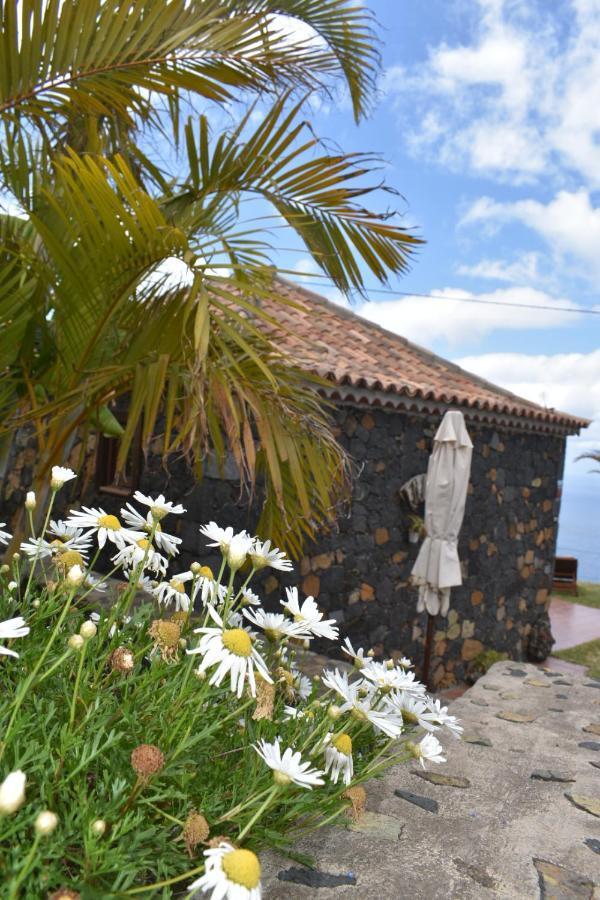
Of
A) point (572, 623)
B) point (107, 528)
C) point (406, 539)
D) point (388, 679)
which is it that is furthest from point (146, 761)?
point (572, 623)

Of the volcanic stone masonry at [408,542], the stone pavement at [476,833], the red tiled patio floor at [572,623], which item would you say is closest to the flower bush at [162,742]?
the stone pavement at [476,833]

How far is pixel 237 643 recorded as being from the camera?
1.57m

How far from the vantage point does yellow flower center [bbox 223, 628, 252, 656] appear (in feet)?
5.12

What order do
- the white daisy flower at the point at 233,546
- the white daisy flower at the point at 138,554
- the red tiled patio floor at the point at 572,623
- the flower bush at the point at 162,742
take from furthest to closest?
the red tiled patio floor at the point at 572,623
the white daisy flower at the point at 138,554
the white daisy flower at the point at 233,546
the flower bush at the point at 162,742

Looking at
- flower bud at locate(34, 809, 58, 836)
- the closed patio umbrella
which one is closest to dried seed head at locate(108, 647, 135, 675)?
flower bud at locate(34, 809, 58, 836)

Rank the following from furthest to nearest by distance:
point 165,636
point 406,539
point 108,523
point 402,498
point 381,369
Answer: point 406,539 → point 402,498 → point 381,369 → point 108,523 → point 165,636

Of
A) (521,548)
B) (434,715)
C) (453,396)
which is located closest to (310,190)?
(434,715)

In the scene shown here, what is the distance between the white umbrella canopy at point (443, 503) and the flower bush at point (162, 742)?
370 cm

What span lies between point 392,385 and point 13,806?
17.8 feet

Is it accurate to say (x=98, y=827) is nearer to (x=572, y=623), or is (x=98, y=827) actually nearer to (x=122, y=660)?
(x=122, y=660)

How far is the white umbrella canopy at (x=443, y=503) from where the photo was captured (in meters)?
6.14

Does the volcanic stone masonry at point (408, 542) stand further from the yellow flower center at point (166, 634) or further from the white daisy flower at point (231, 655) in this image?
the white daisy flower at point (231, 655)

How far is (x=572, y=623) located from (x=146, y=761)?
1269cm

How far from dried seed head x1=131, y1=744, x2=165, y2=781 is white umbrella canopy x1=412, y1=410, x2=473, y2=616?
4.83m
